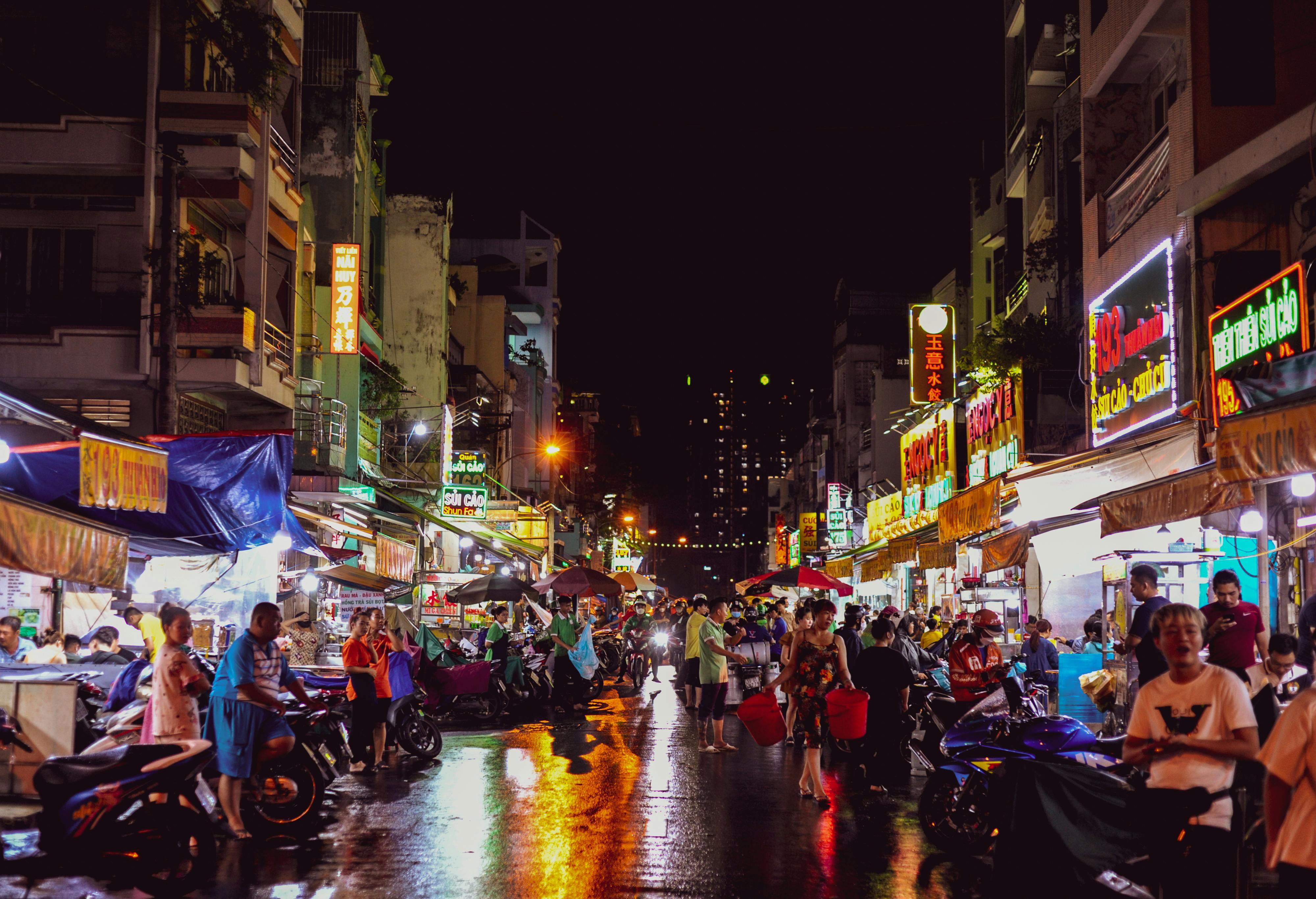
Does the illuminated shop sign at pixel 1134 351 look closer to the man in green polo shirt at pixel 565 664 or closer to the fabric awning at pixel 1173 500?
the fabric awning at pixel 1173 500

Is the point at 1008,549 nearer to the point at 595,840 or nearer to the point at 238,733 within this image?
the point at 595,840

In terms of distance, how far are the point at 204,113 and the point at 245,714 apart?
14.5 metres

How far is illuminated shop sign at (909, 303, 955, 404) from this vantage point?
1457 inches

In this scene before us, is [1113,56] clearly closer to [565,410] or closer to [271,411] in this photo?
[271,411]

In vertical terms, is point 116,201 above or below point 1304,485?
above

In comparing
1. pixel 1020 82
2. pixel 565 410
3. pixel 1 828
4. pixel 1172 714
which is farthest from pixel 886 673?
pixel 565 410

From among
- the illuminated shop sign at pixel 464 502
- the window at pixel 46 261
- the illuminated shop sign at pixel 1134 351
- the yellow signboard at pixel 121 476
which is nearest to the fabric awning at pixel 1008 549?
the illuminated shop sign at pixel 1134 351

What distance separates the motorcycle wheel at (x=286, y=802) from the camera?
9594mm

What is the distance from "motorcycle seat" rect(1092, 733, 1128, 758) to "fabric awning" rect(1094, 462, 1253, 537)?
2.69m

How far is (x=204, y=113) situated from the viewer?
68.1ft

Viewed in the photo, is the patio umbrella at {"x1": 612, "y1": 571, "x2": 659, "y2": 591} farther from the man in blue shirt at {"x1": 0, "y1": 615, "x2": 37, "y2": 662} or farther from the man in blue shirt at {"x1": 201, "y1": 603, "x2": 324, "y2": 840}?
the man in blue shirt at {"x1": 201, "y1": 603, "x2": 324, "y2": 840}

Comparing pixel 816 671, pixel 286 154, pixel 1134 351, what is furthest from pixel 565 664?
pixel 286 154

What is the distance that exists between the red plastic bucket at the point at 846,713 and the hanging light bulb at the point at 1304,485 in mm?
4423

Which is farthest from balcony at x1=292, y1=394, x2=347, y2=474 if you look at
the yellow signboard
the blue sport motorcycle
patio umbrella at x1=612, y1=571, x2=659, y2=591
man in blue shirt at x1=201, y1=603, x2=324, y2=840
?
the blue sport motorcycle
